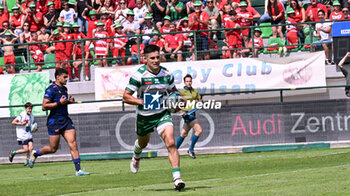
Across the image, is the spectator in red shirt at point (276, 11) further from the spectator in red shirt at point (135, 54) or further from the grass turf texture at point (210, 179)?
the grass turf texture at point (210, 179)

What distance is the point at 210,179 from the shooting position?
42.1ft

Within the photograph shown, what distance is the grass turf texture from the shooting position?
1033cm

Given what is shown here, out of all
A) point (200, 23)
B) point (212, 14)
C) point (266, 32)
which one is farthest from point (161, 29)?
point (266, 32)

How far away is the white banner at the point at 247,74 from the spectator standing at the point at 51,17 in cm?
542

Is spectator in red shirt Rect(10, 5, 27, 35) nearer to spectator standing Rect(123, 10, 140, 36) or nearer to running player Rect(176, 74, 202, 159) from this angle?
spectator standing Rect(123, 10, 140, 36)

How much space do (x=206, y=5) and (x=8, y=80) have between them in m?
7.53

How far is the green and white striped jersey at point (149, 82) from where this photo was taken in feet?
36.9

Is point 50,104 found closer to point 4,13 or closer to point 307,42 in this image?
point 307,42

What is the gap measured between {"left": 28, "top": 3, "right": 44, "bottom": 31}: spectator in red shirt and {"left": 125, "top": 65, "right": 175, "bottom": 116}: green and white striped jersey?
18.5m

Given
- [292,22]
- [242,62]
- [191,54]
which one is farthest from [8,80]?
[292,22]

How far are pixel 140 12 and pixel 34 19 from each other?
15.5 feet

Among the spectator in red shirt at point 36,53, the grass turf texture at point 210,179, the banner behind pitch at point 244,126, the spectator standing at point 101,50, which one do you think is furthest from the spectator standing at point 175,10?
the grass turf texture at point 210,179

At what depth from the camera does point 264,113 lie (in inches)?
875

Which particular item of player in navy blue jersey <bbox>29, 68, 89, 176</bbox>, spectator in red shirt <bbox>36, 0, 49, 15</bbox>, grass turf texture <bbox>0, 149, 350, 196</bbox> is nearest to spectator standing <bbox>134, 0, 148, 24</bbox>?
spectator in red shirt <bbox>36, 0, 49, 15</bbox>
